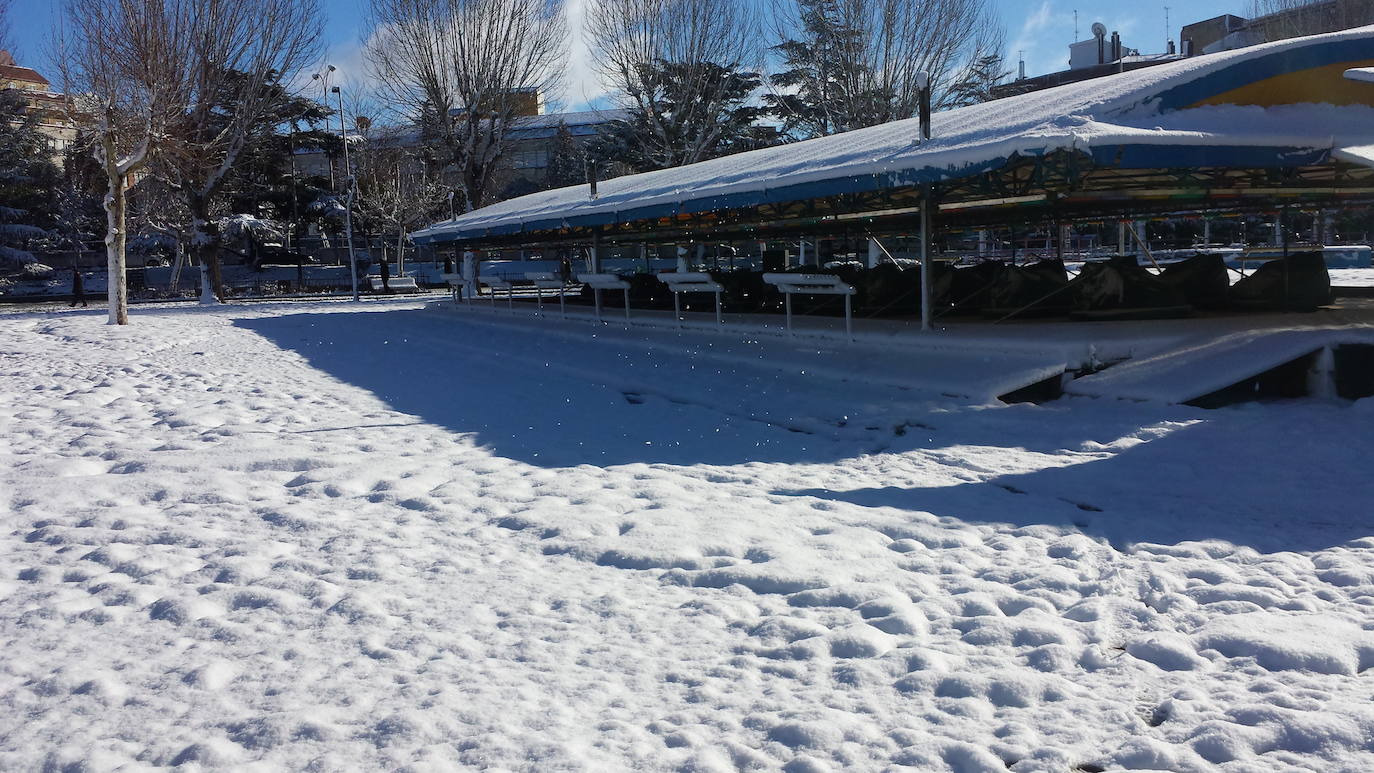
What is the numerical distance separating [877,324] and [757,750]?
9.16 m

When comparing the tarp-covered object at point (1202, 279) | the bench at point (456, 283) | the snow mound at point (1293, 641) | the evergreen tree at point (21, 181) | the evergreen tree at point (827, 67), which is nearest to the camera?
the snow mound at point (1293, 641)

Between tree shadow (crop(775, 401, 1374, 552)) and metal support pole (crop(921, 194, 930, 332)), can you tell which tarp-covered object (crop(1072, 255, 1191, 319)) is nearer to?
metal support pole (crop(921, 194, 930, 332))

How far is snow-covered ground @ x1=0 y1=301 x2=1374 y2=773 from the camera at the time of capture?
2.85 metres

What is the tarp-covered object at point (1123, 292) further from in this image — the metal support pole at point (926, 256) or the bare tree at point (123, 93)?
the bare tree at point (123, 93)

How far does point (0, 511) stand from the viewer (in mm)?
5297

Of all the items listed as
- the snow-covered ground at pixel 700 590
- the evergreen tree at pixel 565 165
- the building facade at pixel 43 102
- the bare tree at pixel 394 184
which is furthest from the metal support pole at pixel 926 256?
the evergreen tree at pixel 565 165

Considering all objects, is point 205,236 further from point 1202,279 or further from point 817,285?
point 1202,279

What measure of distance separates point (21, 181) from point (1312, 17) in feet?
157

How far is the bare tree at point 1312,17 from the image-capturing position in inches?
1165

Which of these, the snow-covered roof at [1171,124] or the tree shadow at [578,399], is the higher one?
the snow-covered roof at [1171,124]

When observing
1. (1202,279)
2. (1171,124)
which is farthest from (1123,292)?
(1171,124)

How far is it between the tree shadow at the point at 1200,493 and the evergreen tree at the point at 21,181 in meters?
35.9

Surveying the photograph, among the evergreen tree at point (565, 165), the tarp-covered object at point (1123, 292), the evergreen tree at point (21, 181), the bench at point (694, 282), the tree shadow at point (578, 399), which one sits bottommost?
the tree shadow at point (578, 399)

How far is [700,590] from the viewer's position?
4.05 m
